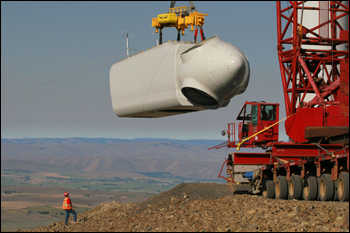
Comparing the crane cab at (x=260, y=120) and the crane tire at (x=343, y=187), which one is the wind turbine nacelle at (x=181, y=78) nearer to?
the crane tire at (x=343, y=187)

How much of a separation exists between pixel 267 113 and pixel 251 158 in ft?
8.66

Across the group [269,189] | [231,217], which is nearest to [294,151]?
[269,189]

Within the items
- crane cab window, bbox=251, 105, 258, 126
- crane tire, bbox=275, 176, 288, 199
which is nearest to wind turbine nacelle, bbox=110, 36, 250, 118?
crane tire, bbox=275, 176, 288, 199

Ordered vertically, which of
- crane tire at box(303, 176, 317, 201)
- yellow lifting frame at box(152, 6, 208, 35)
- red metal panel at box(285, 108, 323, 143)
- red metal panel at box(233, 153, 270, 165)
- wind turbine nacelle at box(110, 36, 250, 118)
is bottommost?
crane tire at box(303, 176, 317, 201)

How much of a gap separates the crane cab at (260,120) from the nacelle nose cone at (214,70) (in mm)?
10102

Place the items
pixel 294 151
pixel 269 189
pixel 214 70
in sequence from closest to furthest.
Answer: pixel 214 70
pixel 294 151
pixel 269 189

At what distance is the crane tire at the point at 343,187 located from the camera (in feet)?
51.0

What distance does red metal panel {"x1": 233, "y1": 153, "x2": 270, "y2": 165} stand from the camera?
2447cm

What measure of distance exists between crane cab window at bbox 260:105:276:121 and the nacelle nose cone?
1021 centimetres

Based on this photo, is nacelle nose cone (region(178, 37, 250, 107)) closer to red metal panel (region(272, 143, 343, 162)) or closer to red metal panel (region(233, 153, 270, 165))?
red metal panel (region(272, 143, 343, 162))

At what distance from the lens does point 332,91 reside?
76.6 feet

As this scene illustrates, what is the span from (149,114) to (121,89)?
139 cm

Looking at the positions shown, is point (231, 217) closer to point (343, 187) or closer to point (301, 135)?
point (343, 187)

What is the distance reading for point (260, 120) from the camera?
83.5 ft
